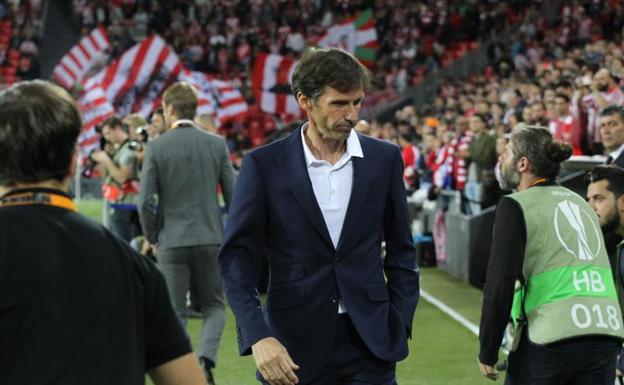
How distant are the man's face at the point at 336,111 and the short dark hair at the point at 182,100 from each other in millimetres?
3751

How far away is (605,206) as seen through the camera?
5.52 m

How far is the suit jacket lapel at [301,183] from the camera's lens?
161 inches

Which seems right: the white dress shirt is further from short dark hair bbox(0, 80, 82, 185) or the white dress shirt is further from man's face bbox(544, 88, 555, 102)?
man's face bbox(544, 88, 555, 102)

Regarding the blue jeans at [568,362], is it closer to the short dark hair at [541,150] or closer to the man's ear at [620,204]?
the short dark hair at [541,150]

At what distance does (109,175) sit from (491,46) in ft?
71.5

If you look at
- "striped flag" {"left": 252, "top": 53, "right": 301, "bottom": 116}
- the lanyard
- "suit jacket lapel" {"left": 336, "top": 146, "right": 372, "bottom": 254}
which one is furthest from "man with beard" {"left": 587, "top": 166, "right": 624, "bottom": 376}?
"striped flag" {"left": 252, "top": 53, "right": 301, "bottom": 116}

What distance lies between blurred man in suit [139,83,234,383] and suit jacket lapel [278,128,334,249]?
145 inches

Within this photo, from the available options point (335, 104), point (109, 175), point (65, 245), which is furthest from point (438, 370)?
point (65, 245)

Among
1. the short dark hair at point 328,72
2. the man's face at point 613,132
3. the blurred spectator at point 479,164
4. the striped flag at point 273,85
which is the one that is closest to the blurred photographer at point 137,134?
the man's face at point 613,132

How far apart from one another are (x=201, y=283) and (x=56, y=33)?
32.6 meters

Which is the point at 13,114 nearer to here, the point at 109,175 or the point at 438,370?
the point at 438,370

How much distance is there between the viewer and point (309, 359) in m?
4.07

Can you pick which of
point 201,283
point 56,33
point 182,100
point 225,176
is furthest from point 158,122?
point 56,33

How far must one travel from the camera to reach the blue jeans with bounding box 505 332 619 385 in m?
4.46
